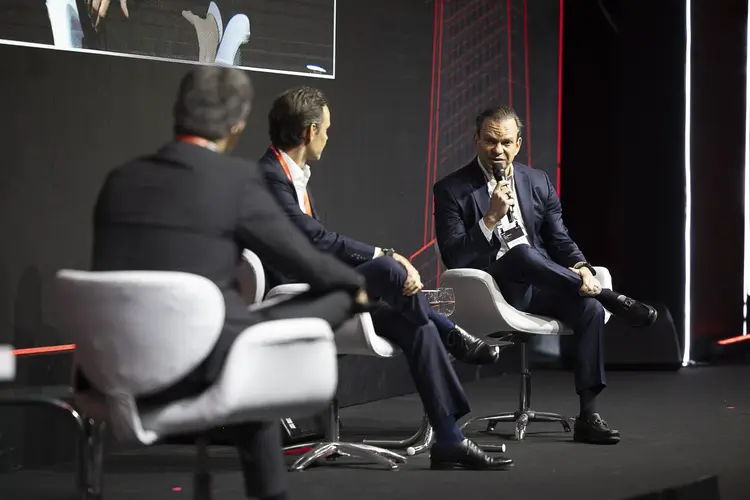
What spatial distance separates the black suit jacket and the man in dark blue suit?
200 centimetres

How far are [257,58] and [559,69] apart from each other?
2948 millimetres

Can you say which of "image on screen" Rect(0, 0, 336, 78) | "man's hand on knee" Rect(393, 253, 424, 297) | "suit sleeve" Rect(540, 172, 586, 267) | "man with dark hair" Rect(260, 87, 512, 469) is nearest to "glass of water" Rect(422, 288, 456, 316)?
"man with dark hair" Rect(260, 87, 512, 469)

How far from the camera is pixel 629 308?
15.0ft

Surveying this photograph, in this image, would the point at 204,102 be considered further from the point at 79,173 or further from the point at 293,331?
the point at 79,173

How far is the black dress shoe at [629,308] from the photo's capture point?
4.54 metres

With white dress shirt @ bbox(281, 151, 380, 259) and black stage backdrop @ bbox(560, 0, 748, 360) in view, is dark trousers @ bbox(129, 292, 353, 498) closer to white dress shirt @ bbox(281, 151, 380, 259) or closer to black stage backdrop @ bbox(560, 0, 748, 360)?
white dress shirt @ bbox(281, 151, 380, 259)

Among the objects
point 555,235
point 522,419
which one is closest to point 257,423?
point 522,419

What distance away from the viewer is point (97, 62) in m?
4.43

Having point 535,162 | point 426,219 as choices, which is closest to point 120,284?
point 426,219

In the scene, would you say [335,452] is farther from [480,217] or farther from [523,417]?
[480,217]

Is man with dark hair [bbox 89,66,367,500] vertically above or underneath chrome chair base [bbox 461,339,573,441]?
above

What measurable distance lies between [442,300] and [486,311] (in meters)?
0.54

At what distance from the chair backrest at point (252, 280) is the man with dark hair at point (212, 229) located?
1.13 m

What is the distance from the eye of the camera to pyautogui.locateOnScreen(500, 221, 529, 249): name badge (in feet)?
15.6
